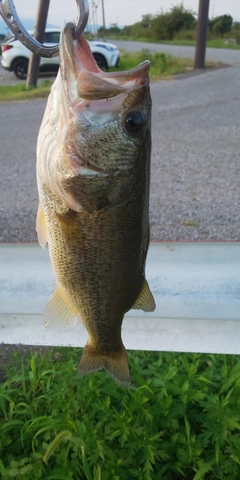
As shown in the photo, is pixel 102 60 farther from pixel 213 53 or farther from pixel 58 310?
pixel 58 310

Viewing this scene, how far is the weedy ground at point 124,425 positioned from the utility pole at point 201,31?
11.4 m

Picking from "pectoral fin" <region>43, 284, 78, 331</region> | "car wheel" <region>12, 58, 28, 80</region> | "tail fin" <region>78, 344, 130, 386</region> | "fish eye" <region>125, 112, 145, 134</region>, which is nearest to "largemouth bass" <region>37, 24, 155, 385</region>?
"fish eye" <region>125, 112, 145, 134</region>

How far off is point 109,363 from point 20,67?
55.0ft

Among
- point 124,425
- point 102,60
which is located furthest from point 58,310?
point 102,60

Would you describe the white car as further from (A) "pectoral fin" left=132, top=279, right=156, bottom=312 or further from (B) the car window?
(A) "pectoral fin" left=132, top=279, right=156, bottom=312

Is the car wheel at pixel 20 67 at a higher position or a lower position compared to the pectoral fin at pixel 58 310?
lower

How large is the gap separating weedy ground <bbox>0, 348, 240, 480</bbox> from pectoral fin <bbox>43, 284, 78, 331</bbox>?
28.1 inches

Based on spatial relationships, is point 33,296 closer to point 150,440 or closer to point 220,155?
point 150,440

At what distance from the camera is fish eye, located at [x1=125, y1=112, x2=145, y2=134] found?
1.21 metres

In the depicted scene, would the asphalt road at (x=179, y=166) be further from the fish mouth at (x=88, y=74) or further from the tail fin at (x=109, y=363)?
the fish mouth at (x=88, y=74)

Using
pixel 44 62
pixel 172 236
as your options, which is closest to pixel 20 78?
pixel 44 62

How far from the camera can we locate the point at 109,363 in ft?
4.91

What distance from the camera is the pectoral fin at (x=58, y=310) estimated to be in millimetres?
1437

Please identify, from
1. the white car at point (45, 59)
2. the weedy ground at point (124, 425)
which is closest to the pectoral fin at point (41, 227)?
the weedy ground at point (124, 425)
